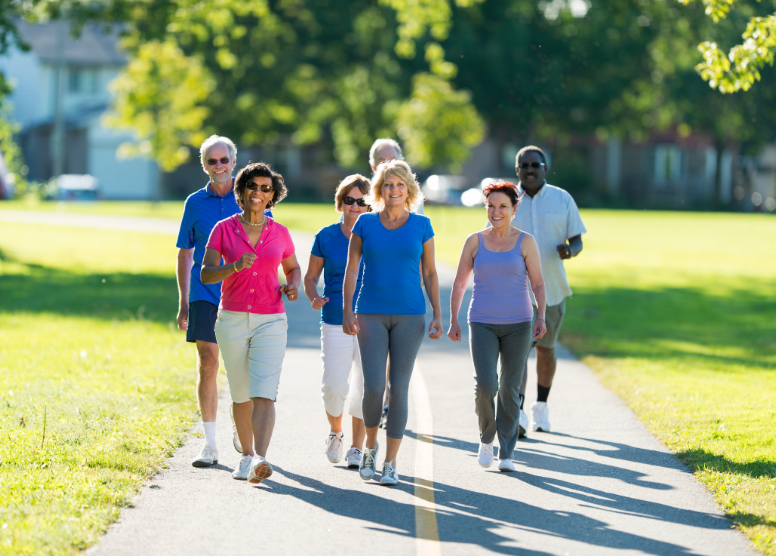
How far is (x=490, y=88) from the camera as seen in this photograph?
193 ft

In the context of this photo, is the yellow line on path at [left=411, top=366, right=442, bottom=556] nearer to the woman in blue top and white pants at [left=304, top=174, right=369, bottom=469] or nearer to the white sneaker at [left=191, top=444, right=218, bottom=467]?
the woman in blue top and white pants at [left=304, top=174, right=369, bottom=469]

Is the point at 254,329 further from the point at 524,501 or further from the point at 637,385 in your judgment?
the point at 637,385

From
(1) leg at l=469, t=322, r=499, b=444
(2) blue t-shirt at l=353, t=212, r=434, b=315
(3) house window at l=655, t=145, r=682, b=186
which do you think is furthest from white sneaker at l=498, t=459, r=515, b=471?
(3) house window at l=655, t=145, r=682, b=186

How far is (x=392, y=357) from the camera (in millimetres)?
6621

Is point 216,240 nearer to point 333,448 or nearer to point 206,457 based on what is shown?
point 206,457

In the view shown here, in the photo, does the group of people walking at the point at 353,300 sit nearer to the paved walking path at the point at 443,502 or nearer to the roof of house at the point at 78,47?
the paved walking path at the point at 443,502

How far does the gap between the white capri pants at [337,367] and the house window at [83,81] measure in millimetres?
62041

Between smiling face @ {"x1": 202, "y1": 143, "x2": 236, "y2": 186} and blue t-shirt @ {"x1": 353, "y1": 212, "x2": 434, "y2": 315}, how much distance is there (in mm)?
1092

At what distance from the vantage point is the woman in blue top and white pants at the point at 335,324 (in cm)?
701

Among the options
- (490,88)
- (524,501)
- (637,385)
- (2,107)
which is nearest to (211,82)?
(490,88)

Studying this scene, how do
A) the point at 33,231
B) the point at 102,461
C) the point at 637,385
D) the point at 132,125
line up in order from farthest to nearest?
the point at 132,125 < the point at 33,231 < the point at 637,385 < the point at 102,461

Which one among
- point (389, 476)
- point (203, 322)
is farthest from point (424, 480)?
point (203, 322)

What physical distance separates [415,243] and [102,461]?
2.53 m

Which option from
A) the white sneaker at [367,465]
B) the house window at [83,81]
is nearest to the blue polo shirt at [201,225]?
the white sneaker at [367,465]
